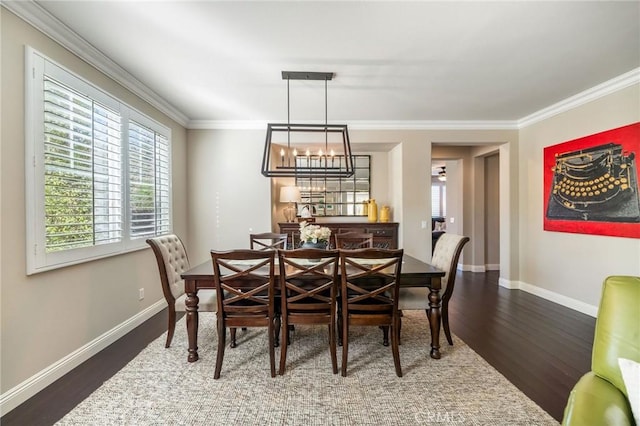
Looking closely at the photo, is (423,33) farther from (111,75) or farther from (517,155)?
(517,155)

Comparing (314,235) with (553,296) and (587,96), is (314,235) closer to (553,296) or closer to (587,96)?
(553,296)

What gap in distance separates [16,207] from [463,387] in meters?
3.24

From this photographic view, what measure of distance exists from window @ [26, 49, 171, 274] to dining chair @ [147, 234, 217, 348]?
56cm

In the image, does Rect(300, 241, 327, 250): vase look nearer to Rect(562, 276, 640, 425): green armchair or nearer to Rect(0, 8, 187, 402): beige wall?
Rect(0, 8, 187, 402): beige wall

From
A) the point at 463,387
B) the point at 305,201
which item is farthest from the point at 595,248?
the point at 305,201

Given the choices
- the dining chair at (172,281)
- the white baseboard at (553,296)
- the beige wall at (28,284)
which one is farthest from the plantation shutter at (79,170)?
the white baseboard at (553,296)

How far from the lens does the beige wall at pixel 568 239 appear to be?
126 inches

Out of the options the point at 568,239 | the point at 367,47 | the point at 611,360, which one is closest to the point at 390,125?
the point at 367,47

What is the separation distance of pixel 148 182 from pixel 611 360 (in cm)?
409

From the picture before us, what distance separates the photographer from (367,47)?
97.1 inches

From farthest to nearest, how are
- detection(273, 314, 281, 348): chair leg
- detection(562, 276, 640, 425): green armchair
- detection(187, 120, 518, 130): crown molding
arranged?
1. detection(187, 120, 518, 130): crown molding
2. detection(273, 314, 281, 348): chair leg
3. detection(562, 276, 640, 425): green armchair

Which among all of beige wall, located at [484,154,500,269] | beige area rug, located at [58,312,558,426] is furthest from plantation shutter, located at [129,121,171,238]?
beige wall, located at [484,154,500,269]

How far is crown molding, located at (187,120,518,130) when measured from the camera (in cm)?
461

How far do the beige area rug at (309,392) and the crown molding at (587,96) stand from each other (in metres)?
3.32
